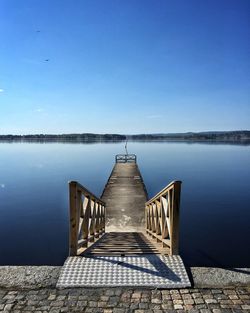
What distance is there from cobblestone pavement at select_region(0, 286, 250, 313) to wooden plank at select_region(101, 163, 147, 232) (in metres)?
7.40

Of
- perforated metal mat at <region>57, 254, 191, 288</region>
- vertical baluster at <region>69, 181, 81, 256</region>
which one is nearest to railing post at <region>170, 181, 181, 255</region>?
perforated metal mat at <region>57, 254, 191, 288</region>

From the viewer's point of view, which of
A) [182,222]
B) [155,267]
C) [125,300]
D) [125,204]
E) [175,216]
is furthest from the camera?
[182,222]

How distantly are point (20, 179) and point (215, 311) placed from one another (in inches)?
1444

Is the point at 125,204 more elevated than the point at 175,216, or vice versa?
the point at 175,216

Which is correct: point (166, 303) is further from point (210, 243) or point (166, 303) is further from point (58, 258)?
point (210, 243)

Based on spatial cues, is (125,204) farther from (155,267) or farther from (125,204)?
(155,267)

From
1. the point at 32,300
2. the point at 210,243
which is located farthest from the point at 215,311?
the point at 210,243

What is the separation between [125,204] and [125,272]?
421 inches

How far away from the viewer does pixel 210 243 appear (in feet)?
49.6

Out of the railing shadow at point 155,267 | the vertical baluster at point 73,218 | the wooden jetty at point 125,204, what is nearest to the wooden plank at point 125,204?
the wooden jetty at point 125,204

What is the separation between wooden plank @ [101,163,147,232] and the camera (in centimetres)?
1206

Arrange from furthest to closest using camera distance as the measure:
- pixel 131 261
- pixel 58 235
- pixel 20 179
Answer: pixel 20 179 → pixel 58 235 → pixel 131 261

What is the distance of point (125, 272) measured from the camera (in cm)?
454

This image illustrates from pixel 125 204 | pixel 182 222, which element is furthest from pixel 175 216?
pixel 182 222
